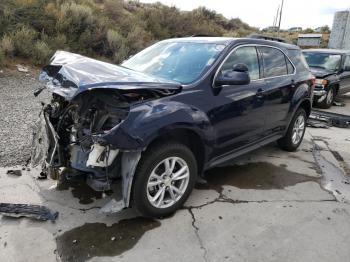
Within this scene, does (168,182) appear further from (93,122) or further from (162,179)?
(93,122)

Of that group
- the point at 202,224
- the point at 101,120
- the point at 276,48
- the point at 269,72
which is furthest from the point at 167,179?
the point at 276,48

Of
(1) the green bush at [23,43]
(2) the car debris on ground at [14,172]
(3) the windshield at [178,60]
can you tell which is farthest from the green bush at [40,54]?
(2) the car debris on ground at [14,172]

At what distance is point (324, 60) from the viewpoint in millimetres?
11586

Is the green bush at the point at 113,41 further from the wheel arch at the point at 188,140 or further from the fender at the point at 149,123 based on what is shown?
the fender at the point at 149,123

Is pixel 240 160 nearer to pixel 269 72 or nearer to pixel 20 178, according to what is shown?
pixel 269 72

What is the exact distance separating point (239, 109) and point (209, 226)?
1.50 metres

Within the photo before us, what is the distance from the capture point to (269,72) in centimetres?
497

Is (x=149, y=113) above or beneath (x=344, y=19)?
beneath

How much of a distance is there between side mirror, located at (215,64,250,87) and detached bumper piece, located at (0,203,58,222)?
91.0 inches

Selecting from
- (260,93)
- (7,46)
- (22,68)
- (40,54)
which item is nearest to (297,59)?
(260,93)

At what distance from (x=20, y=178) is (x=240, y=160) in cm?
321

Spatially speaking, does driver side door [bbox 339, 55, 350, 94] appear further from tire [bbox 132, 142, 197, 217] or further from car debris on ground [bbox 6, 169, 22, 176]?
car debris on ground [bbox 6, 169, 22, 176]

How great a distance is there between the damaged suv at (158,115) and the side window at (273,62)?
8 cm

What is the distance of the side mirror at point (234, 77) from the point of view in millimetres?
3885
